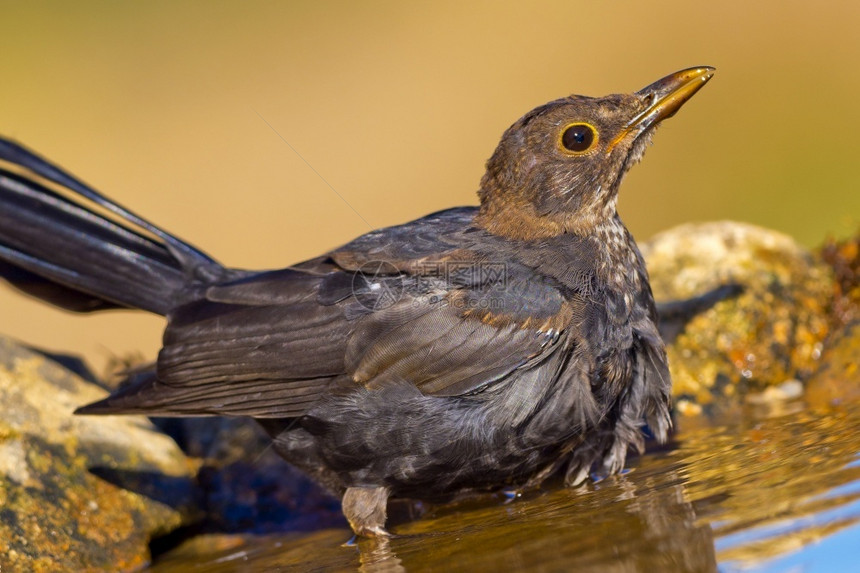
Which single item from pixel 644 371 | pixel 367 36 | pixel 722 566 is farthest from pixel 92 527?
pixel 367 36

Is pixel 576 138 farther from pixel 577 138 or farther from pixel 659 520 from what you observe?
pixel 659 520

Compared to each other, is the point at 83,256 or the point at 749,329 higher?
the point at 83,256

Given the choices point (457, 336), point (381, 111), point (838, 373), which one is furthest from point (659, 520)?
point (381, 111)

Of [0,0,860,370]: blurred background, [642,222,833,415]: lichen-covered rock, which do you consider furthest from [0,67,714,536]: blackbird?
[0,0,860,370]: blurred background

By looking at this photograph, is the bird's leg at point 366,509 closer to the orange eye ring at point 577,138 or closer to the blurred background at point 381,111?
the orange eye ring at point 577,138

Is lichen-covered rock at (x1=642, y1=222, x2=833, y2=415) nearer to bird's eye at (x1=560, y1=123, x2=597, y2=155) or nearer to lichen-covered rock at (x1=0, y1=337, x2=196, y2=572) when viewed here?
bird's eye at (x1=560, y1=123, x2=597, y2=155)

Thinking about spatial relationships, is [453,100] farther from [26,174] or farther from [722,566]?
[722,566]

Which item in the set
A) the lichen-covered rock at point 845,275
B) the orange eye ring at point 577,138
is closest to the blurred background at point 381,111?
the lichen-covered rock at point 845,275

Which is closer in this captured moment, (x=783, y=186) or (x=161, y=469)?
(x=161, y=469)
